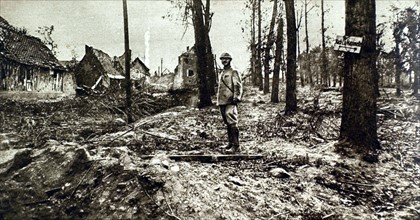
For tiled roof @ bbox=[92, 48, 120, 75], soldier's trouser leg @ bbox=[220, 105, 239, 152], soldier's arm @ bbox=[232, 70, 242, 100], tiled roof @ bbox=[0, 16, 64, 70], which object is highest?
tiled roof @ bbox=[92, 48, 120, 75]

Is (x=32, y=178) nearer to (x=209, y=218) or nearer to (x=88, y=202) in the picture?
(x=88, y=202)

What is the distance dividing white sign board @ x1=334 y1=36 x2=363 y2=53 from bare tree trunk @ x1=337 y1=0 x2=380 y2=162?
0.36ft

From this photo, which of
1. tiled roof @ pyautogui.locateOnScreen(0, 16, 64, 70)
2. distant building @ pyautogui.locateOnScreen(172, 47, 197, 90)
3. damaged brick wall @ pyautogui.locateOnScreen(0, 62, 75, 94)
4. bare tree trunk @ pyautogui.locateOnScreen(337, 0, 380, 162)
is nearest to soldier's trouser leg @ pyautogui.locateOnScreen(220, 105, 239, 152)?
bare tree trunk @ pyautogui.locateOnScreen(337, 0, 380, 162)

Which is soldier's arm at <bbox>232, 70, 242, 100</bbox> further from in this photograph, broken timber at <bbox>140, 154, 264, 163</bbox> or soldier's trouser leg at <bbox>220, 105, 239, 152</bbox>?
broken timber at <bbox>140, 154, 264, 163</bbox>

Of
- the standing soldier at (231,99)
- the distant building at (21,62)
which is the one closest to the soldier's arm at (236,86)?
the standing soldier at (231,99)

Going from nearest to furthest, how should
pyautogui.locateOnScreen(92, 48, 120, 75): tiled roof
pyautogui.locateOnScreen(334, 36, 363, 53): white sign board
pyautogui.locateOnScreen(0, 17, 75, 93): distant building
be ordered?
1. pyautogui.locateOnScreen(334, 36, 363, 53): white sign board
2. pyautogui.locateOnScreen(0, 17, 75, 93): distant building
3. pyautogui.locateOnScreen(92, 48, 120, 75): tiled roof

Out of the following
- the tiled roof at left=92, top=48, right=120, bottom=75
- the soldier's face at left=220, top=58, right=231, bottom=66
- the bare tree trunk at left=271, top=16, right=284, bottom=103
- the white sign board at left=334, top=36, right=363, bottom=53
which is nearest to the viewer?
the white sign board at left=334, top=36, right=363, bottom=53

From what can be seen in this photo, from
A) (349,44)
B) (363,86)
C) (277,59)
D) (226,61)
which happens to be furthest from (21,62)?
(363,86)

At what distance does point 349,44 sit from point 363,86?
683 millimetres

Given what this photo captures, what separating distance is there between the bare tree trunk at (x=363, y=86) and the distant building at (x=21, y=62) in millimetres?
5863

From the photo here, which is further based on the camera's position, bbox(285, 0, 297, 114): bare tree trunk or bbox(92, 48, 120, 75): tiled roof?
bbox(92, 48, 120, 75): tiled roof

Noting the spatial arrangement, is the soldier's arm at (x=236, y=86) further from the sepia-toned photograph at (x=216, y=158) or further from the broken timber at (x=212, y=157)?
the broken timber at (x=212, y=157)

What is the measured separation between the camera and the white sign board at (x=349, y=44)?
4594mm

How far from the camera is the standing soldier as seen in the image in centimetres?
521
